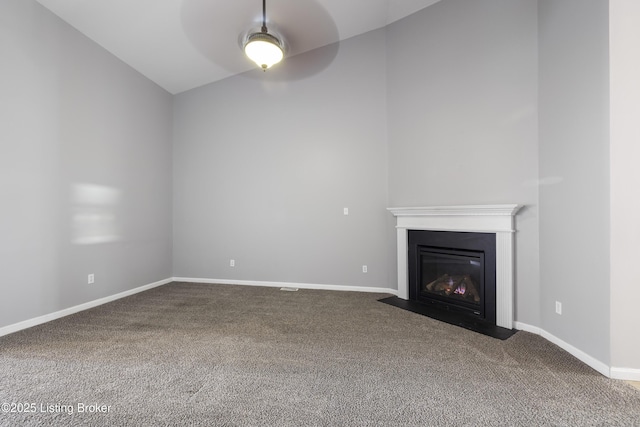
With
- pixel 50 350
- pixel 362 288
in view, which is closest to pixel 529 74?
pixel 362 288

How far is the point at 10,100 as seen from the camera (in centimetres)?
280

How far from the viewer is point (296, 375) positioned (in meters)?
1.99

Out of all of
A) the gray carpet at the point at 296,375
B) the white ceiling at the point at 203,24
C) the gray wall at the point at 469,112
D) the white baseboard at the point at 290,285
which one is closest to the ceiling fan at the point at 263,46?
the white ceiling at the point at 203,24

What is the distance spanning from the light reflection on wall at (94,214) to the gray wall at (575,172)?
501 cm

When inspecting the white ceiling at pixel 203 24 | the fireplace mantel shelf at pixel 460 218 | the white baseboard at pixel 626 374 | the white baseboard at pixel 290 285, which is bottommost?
the white baseboard at pixel 290 285

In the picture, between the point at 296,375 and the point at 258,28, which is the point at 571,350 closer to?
the point at 296,375

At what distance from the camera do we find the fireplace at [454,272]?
299 cm

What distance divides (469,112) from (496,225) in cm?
129

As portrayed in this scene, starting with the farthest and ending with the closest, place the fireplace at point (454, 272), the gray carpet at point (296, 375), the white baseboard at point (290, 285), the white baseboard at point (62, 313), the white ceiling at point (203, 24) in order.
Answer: the white baseboard at point (290, 285), the white ceiling at point (203, 24), the fireplace at point (454, 272), the white baseboard at point (62, 313), the gray carpet at point (296, 375)

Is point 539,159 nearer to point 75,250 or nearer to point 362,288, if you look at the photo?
point 362,288

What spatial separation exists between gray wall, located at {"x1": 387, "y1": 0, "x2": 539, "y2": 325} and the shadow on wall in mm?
1007

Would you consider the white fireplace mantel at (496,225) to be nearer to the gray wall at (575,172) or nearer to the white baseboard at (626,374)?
the gray wall at (575,172)

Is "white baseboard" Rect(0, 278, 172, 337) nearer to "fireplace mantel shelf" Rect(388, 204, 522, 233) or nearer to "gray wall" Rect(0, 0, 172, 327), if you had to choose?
"gray wall" Rect(0, 0, 172, 327)

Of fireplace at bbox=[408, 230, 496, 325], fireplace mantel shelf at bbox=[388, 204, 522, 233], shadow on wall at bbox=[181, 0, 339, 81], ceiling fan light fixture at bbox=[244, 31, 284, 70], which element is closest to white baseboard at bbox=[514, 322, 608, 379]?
fireplace at bbox=[408, 230, 496, 325]
